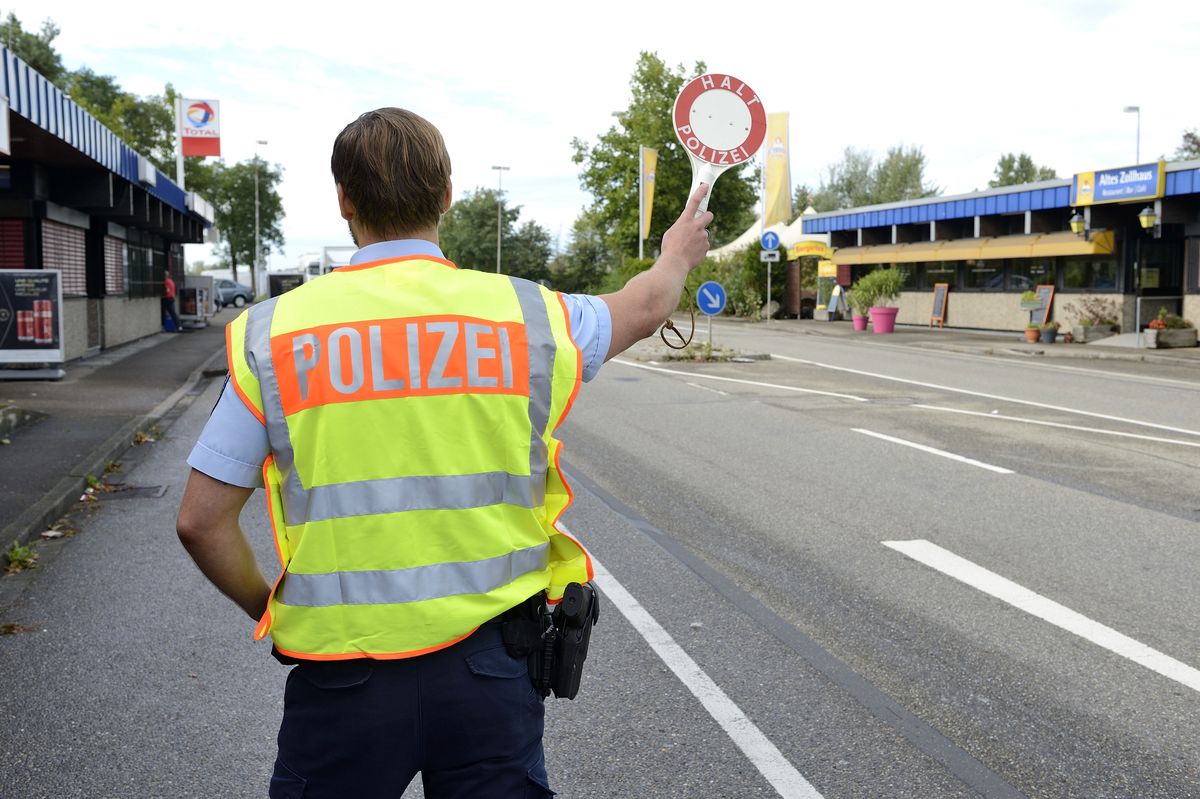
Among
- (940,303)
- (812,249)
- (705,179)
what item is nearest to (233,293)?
(812,249)

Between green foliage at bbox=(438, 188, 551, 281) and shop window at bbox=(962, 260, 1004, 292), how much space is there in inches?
2068

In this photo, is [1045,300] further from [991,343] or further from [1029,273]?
[991,343]

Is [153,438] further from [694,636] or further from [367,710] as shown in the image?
[367,710]

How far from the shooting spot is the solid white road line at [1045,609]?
507 cm

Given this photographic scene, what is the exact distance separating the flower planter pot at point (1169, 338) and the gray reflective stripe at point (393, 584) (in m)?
27.9

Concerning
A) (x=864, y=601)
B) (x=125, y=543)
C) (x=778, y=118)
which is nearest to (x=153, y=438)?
(x=125, y=543)

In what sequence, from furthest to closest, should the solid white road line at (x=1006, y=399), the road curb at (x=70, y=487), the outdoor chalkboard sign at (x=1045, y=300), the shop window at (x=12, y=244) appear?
the outdoor chalkboard sign at (x=1045, y=300) → the shop window at (x=12, y=244) → the solid white road line at (x=1006, y=399) → the road curb at (x=70, y=487)

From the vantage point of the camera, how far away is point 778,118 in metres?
33.6

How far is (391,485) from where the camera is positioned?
2.02 meters

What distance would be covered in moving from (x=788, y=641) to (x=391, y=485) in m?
3.74

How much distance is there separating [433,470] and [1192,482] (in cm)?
903

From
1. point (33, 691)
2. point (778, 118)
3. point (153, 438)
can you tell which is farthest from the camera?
point (778, 118)

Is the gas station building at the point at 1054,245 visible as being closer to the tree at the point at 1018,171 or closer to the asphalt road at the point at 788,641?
the asphalt road at the point at 788,641

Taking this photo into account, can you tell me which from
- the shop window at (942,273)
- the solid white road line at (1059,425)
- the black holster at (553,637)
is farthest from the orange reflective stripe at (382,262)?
the shop window at (942,273)
